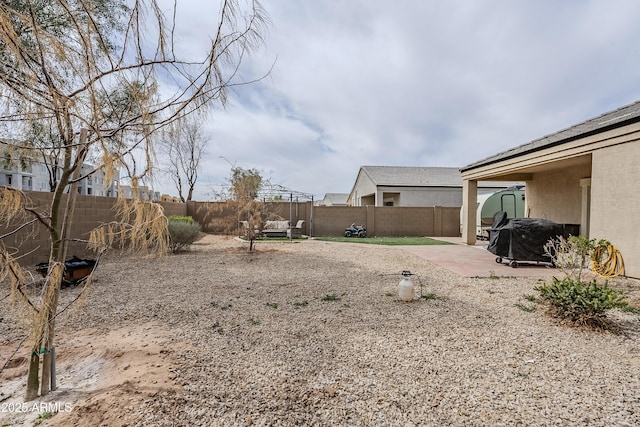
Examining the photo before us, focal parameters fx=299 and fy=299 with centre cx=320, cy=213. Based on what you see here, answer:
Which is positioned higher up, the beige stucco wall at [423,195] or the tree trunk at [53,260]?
the beige stucco wall at [423,195]

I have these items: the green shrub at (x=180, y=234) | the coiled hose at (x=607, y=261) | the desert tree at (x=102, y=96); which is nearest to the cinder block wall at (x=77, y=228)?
the green shrub at (x=180, y=234)

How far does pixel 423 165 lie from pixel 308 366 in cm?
2870

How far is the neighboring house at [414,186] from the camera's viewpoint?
23.4m

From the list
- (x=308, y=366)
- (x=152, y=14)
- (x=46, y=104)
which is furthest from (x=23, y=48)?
(x=308, y=366)

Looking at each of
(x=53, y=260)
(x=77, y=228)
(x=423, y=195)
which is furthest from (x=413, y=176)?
(x=53, y=260)

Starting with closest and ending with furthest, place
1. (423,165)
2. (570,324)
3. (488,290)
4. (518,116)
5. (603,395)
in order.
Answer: (603,395) < (570,324) < (488,290) < (518,116) < (423,165)

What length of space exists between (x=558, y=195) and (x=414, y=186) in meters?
11.8

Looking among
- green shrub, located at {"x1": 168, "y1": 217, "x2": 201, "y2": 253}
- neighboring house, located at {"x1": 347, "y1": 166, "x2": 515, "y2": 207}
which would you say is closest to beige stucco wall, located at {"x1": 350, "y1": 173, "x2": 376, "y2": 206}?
neighboring house, located at {"x1": 347, "y1": 166, "x2": 515, "y2": 207}

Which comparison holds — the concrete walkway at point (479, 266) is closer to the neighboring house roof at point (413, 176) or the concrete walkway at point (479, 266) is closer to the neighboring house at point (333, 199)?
the neighboring house roof at point (413, 176)

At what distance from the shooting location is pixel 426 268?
7.80 meters

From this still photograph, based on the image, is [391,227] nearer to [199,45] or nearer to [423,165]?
[423,165]

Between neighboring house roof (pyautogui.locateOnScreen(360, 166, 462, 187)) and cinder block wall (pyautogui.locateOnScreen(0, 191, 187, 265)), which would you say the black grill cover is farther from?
neighboring house roof (pyautogui.locateOnScreen(360, 166, 462, 187))

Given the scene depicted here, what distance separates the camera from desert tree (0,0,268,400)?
1852mm

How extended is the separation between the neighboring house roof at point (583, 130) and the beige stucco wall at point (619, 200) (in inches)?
19.4
